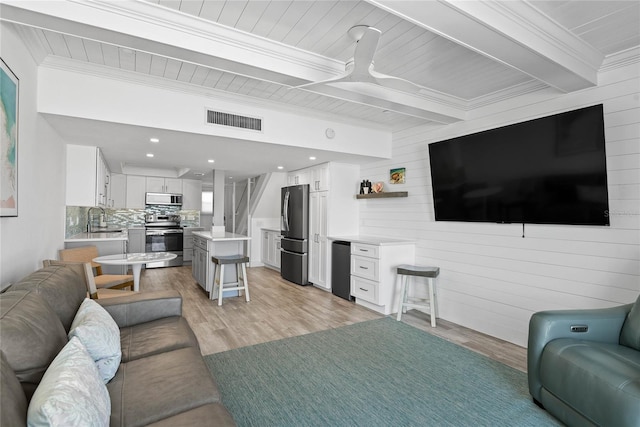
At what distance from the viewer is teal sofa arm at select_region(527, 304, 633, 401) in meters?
2.05

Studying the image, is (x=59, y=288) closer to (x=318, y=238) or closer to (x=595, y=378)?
(x=595, y=378)

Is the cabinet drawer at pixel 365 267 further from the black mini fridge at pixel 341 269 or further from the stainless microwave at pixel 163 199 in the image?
the stainless microwave at pixel 163 199

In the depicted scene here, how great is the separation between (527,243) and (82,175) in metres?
5.20

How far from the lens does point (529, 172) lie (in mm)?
2908

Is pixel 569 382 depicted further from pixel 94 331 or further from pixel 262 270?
pixel 262 270

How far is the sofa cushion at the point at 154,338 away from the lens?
1.89 metres

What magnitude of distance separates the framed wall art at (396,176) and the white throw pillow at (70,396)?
4.01 meters

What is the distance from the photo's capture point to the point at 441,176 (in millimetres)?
3754

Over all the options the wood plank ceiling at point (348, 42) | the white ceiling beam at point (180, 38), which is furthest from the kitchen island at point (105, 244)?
the white ceiling beam at point (180, 38)

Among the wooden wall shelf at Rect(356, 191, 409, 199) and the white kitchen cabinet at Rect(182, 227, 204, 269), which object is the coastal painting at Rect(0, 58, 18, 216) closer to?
the wooden wall shelf at Rect(356, 191, 409, 199)

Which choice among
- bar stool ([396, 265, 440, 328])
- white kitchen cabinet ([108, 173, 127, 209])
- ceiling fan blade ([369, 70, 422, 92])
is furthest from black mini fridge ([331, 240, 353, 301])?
white kitchen cabinet ([108, 173, 127, 209])

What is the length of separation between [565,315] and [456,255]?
168 cm

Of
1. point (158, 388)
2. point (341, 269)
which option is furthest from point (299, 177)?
point (158, 388)

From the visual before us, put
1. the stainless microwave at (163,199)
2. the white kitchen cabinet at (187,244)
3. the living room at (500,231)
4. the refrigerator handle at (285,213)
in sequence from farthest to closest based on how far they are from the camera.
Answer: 1. the white kitchen cabinet at (187,244)
2. the stainless microwave at (163,199)
3. the refrigerator handle at (285,213)
4. the living room at (500,231)
